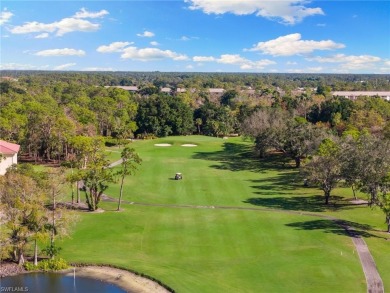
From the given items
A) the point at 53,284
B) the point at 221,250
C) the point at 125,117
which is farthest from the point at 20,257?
the point at 125,117

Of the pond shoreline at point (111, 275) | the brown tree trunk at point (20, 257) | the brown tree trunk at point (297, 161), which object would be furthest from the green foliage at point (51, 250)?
the brown tree trunk at point (297, 161)

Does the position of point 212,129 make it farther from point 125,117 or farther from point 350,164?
point 350,164

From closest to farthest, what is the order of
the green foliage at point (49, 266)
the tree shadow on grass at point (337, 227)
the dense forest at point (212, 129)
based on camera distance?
the green foliage at point (49, 266) < the tree shadow on grass at point (337, 227) < the dense forest at point (212, 129)

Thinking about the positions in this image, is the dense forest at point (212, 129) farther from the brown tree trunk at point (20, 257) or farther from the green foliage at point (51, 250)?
the brown tree trunk at point (20, 257)

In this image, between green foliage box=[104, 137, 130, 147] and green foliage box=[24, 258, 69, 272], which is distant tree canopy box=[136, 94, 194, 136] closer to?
green foliage box=[104, 137, 130, 147]

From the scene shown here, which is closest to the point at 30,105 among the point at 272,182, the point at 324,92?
the point at 272,182

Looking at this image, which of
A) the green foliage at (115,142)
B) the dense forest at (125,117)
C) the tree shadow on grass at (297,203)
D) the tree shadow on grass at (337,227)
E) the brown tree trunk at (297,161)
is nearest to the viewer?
the tree shadow on grass at (337,227)

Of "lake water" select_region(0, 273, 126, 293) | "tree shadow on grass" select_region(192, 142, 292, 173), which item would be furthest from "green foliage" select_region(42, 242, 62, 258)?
"tree shadow on grass" select_region(192, 142, 292, 173)

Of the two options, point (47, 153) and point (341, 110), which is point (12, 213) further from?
point (341, 110)
